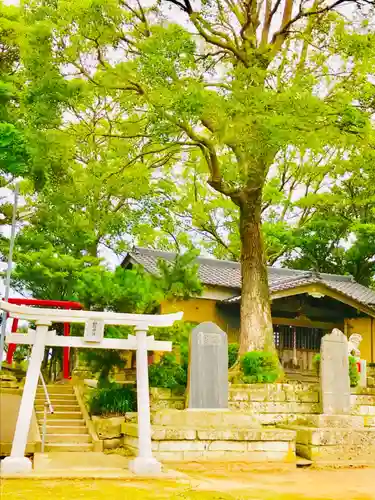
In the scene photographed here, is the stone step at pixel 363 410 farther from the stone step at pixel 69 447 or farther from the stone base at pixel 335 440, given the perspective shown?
the stone step at pixel 69 447

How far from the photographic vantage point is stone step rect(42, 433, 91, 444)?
1300 centimetres

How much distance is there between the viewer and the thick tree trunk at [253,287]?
17.3 m

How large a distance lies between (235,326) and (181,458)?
12.5 meters

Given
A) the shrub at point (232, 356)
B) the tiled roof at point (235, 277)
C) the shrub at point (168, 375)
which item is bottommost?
the shrub at point (168, 375)

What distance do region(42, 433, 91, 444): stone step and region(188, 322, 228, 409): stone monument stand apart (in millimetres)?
2508

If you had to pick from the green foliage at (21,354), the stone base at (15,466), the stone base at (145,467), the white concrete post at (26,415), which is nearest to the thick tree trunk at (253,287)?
the stone base at (145,467)

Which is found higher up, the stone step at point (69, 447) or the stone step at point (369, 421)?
the stone step at point (369, 421)

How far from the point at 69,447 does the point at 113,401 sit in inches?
74.2

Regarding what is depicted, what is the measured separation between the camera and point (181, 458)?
479 inches

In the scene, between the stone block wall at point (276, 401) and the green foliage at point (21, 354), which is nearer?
the stone block wall at point (276, 401)

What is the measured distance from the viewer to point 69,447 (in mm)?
12570

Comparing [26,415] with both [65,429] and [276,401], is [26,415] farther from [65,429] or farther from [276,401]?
[276,401]

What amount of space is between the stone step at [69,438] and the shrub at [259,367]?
4.88 metres

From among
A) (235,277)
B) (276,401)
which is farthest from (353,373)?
(235,277)
